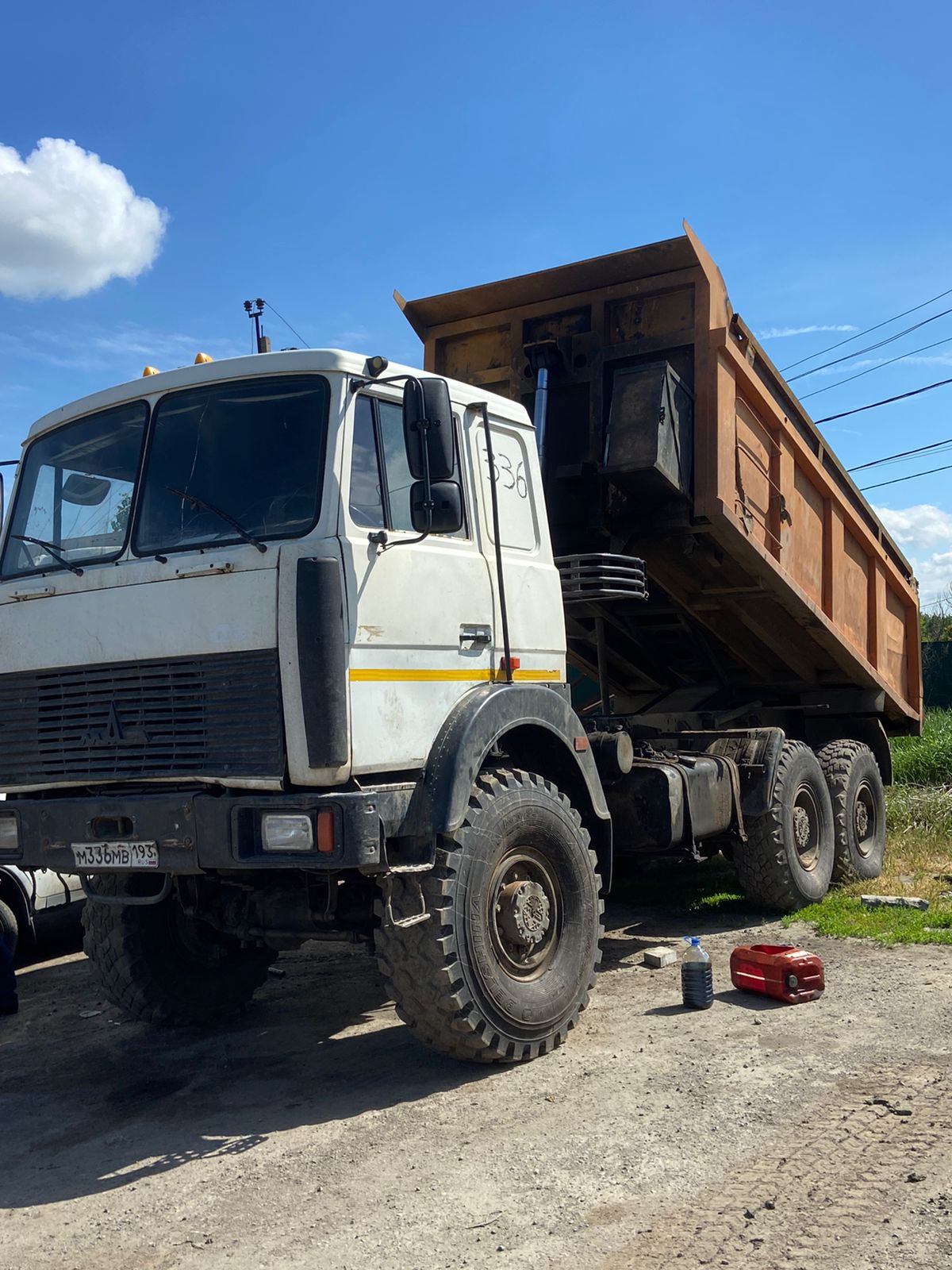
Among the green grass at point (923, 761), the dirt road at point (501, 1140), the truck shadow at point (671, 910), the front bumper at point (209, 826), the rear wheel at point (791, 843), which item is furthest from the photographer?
the green grass at point (923, 761)

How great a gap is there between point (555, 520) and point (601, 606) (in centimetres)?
100

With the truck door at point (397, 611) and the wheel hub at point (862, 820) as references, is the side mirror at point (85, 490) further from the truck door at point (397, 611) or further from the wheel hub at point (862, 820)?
the wheel hub at point (862, 820)

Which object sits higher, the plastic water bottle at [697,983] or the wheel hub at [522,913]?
the wheel hub at [522,913]

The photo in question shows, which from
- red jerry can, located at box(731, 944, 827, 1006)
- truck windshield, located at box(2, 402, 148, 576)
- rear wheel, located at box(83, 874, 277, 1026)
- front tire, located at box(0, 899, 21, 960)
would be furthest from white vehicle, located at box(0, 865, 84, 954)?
red jerry can, located at box(731, 944, 827, 1006)

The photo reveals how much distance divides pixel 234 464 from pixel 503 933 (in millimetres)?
2235

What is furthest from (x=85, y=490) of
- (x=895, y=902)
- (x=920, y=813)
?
(x=920, y=813)

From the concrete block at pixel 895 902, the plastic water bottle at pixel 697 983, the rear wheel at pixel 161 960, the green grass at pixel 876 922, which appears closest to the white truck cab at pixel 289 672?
the rear wheel at pixel 161 960

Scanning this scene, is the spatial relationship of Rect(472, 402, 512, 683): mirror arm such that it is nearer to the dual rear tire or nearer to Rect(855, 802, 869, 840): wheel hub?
the dual rear tire

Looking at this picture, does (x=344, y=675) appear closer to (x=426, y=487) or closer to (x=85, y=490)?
(x=426, y=487)

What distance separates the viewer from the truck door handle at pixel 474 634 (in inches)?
193

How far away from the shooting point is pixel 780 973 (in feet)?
18.0

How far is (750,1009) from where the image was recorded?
5449 millimetres

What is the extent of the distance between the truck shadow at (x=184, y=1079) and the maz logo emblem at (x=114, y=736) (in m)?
1.49

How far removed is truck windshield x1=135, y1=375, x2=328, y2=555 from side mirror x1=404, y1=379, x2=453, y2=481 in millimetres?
342
